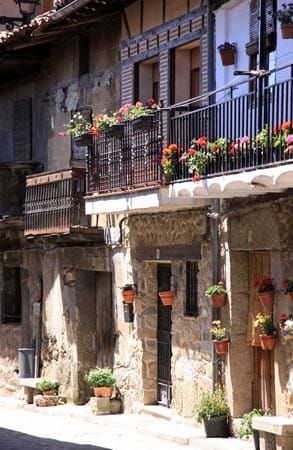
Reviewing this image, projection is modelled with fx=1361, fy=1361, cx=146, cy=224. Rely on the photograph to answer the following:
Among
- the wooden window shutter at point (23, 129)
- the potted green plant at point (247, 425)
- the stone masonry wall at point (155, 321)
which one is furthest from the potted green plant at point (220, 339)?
the wooden window shutter at point (23, 129)

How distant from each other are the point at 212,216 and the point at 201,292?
1303 mm

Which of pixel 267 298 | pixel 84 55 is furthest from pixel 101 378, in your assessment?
pixel 84 55

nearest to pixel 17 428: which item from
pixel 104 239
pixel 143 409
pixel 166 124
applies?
pixel 143 409

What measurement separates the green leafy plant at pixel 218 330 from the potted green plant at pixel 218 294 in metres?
0.26

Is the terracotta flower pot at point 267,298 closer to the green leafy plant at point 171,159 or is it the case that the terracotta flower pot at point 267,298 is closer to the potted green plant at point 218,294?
the potted green plant at point 218,294

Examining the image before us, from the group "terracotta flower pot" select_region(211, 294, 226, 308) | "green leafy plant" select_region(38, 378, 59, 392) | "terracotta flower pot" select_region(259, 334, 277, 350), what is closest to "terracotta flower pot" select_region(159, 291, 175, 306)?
"terracotta flower pot" select_region(211, 294, 226, 308)

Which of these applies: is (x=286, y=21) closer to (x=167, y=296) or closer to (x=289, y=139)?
(x=289, y=139)

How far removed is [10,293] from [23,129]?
352 cm

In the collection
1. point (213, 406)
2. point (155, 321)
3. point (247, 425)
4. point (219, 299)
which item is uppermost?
point (219, 299)

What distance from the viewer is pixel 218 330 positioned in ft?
61.8

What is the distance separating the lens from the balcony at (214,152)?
50.6 ft

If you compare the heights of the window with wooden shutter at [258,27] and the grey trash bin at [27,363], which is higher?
the window with wooden shutter at [258,27]

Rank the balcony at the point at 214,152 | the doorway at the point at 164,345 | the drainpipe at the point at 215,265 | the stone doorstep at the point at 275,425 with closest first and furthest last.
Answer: the balcony at the point at 214,152 < the stone doorstep at the point at 275,425 < the drainpipe at the point at 215,265 < the doorway at the point at 164,345

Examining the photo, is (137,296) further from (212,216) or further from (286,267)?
(286,267)
